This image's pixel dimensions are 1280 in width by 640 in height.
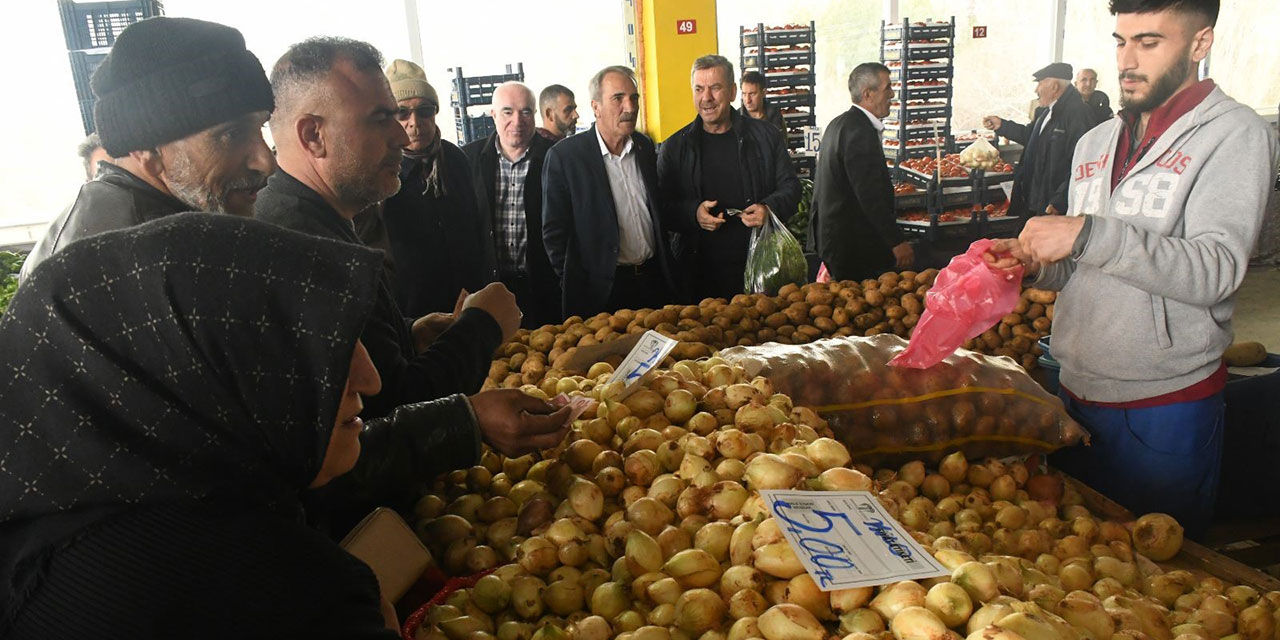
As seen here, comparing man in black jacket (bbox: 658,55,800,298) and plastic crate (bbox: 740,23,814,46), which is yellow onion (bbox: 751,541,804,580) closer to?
man in black jacket (bbox: 658,55,800,298)

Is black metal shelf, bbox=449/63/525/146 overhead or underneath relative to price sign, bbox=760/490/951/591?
overhead

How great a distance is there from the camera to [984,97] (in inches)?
419

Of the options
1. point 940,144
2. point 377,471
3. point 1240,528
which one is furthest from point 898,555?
point 940,144

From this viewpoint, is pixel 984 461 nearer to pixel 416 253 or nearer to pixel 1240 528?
pixel 1240 528

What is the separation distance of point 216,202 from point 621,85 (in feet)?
9.47

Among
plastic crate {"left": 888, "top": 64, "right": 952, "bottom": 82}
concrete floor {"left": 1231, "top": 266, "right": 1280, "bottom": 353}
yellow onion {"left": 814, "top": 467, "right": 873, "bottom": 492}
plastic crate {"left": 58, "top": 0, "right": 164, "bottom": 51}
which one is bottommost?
concrete floor {"left": 1231, "top": 266, "right": 1280, "bottom": 353}

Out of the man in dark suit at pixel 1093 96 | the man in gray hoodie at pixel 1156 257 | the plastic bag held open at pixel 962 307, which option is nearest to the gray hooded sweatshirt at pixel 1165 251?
the man in gray hoodie at pixel 1156 257

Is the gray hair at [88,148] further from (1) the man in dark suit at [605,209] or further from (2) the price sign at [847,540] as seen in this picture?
(2) the price sign at [847,540]

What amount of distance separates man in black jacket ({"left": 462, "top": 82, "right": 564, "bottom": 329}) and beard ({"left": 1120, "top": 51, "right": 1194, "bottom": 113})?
3.07 meters

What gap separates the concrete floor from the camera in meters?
6.11

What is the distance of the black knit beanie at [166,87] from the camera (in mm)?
1549

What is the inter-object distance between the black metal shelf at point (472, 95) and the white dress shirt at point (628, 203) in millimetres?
2444

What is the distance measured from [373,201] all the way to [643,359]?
779mm

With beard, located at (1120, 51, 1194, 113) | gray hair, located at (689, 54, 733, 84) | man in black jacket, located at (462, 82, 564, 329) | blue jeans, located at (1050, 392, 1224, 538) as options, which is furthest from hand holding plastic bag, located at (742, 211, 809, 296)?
beard, located at (1120, 51, 1194, 113)
